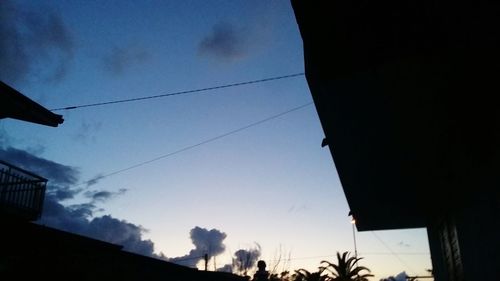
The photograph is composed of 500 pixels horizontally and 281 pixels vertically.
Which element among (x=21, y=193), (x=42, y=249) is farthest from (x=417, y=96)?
(x=21, y=193)

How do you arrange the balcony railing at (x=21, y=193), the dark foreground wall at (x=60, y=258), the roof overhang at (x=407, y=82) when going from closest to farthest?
the roof overhang at (x=407, y=82) < the dark foreground wall at (x=60, y=258) < the balcony railing at (x=21, y=193)

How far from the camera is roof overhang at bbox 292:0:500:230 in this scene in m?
2.49

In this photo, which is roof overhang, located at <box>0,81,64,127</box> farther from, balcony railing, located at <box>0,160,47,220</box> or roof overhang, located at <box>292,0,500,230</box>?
roof overhang, located at <box>292,0,500,230</box>

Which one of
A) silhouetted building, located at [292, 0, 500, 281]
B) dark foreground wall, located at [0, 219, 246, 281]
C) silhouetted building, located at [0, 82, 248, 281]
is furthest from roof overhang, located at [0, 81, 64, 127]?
silhouetted building, located at [292, 0, 500, 281]

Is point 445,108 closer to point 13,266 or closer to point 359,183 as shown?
point 359,183

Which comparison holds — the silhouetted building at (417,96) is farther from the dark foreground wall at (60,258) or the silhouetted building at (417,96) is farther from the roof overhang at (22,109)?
the roof overhang at (22,109)

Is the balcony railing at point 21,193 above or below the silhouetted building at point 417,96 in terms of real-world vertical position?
above

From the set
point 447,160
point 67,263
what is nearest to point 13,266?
point 67,263

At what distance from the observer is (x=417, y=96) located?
3.27m

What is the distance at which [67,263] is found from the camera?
8422 mm

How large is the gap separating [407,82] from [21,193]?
13657 mm

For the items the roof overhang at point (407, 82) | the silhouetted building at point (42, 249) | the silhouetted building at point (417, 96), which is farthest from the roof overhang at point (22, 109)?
the roof overhang at point (407, 82)

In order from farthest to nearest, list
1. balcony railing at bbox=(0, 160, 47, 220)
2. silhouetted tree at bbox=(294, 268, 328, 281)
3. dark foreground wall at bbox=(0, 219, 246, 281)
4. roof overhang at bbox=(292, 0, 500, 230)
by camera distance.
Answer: silhouetted tree at bbox=(294, 268, 328, 281) < balcony railing at bbox=(0, 160, 47, 220) < dark foreground wall at bbox=(0, 219, 246, 281) < roof overhang at bbox=(292, 0, 500, 230)

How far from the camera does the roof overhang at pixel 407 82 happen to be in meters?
2.49
